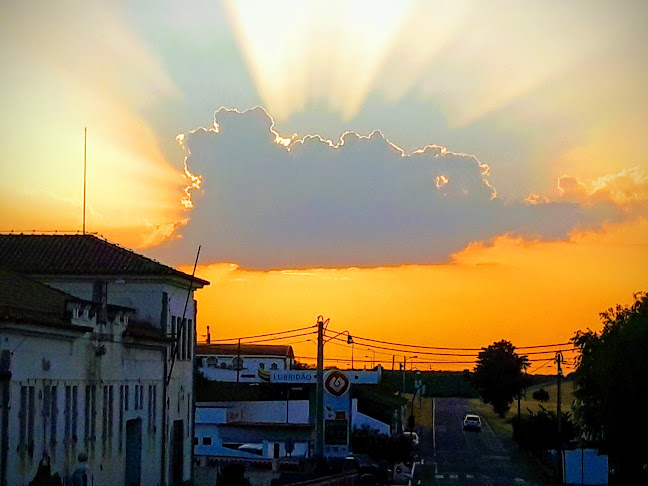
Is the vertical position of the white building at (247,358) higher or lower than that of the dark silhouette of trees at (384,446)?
higher

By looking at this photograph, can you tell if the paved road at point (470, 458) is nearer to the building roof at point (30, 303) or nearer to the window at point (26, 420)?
the building roof at point (30, 303)

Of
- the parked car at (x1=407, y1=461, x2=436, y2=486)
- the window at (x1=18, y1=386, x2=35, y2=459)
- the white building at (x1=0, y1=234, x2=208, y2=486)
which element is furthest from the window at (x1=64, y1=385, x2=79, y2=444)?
the parked car at (x1=407, y1=461, x2=436, y2=486)

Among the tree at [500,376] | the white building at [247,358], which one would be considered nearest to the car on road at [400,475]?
the white building at [247,358]

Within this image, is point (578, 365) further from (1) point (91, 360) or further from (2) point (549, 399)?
(2) point (549, 399)

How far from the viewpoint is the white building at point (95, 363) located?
32625 millimetres

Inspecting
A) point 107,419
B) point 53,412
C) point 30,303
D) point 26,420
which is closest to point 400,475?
point 107,419

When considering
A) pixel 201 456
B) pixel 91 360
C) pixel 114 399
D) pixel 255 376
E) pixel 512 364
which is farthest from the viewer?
pixel 512 364

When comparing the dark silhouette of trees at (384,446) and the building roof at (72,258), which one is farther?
the dark silhouette of trees at (384,446)

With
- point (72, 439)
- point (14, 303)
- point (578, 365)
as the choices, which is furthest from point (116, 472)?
point (578, 365)

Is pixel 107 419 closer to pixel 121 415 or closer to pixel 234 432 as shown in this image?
pixel 121 415

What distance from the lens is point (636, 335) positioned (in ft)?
166

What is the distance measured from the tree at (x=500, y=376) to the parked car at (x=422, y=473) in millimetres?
62997

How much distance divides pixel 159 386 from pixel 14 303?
565 inches

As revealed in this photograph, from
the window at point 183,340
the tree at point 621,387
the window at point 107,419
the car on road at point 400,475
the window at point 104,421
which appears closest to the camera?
the window at point 104,421
